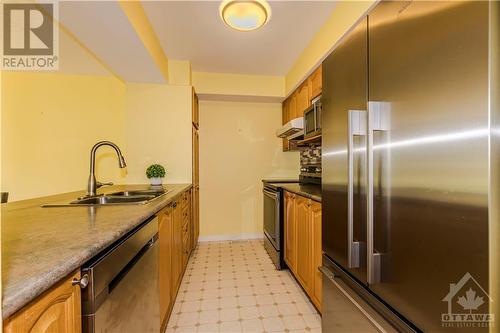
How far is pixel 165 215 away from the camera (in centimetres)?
155

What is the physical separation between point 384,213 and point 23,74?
4.05 meters

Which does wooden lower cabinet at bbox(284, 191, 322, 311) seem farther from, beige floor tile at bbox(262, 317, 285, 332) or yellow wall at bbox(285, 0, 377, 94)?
yellow wall at bbox(285, 0, 377, 94)

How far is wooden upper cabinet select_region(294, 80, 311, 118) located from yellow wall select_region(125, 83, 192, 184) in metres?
1.39

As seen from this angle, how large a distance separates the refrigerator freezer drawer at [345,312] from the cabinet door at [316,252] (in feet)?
1.14

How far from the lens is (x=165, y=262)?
1536 mm

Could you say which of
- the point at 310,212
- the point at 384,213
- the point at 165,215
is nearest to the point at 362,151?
the point at 384,213

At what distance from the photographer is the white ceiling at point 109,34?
1.45 metres

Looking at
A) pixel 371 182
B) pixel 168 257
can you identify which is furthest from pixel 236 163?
pixel 371 182

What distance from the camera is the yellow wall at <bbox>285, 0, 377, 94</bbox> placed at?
5.44 feet

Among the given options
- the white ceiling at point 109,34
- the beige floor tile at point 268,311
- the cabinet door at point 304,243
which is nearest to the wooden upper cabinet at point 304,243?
the cabinet door at point 304,243

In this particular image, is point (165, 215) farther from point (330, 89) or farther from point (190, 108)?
point (190, 108)

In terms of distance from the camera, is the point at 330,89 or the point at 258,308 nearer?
the point at 330,89

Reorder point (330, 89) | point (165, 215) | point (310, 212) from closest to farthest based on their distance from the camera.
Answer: point (330, 89) < point (165, 215) < point (310, 212)

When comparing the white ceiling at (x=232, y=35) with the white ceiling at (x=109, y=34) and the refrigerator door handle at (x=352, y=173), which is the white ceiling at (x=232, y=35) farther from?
the refrigerator door handle at (x=352, y=173)
